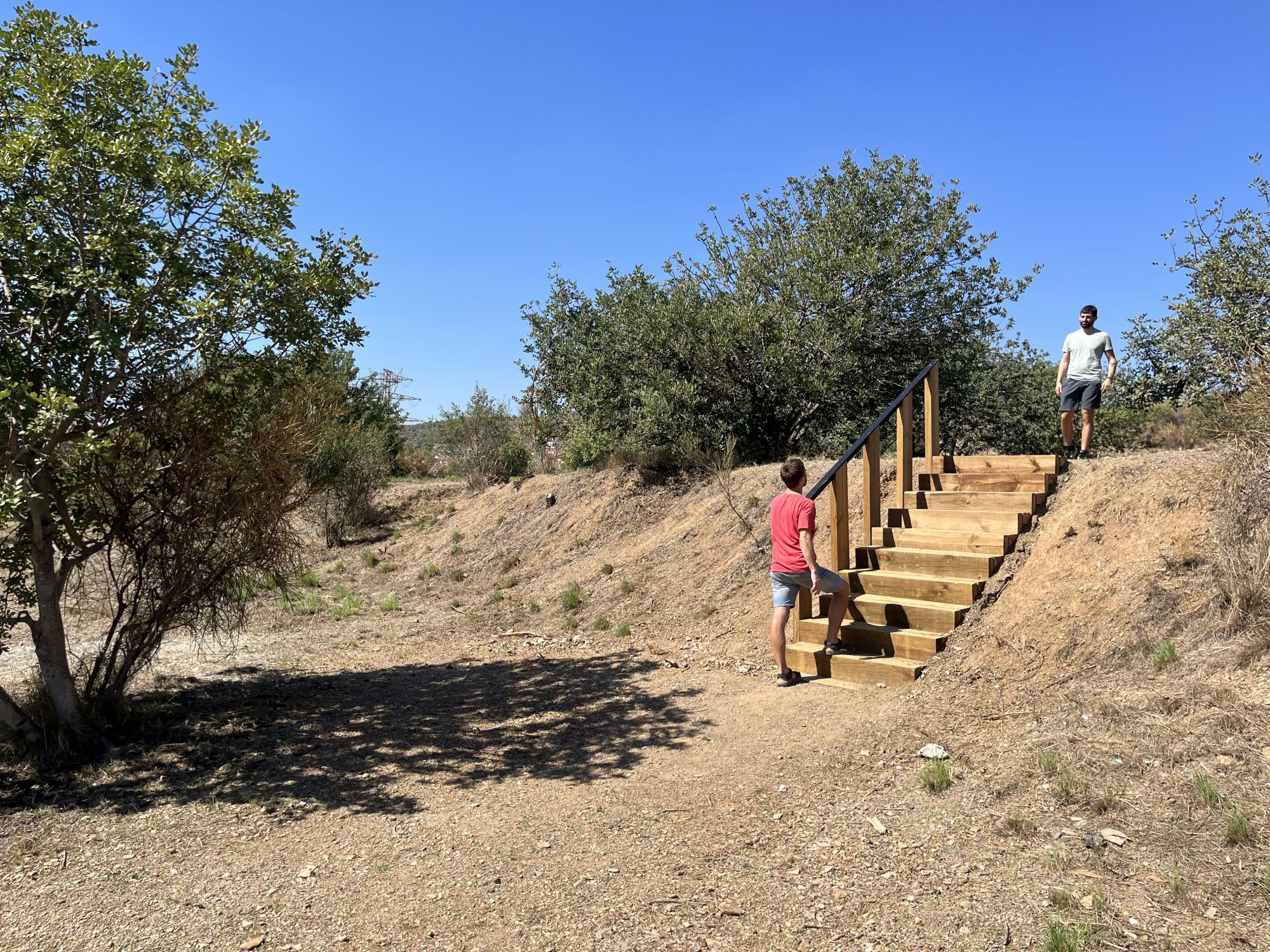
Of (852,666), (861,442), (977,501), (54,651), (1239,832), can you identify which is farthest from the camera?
(977,501)

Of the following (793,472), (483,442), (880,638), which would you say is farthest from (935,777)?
(483,442)

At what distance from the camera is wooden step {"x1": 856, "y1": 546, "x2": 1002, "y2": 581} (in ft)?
22.7

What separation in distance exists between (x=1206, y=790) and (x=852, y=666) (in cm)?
285

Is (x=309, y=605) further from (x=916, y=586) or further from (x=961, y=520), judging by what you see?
(x=961, y=520)

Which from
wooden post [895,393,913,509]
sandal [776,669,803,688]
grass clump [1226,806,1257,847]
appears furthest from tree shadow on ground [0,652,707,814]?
grass clump [1226,806,1257,847]

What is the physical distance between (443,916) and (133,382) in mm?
4398

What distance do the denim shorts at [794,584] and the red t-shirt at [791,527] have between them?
0.15ft

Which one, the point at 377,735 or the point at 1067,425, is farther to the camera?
the point at 1067,425

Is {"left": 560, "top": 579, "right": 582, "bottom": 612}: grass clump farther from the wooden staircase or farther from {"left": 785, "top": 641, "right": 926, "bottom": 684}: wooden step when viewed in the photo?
{"left": 785, "top": 641, "right": 926, "bottom": 684}: wooden step

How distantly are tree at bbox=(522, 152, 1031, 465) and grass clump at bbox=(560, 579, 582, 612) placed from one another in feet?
9.98

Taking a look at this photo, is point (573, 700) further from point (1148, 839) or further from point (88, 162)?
point (88, 162)

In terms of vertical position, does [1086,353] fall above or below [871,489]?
above

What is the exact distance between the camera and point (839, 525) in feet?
24.2

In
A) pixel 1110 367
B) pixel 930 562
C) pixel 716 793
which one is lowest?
pixel 716 793
